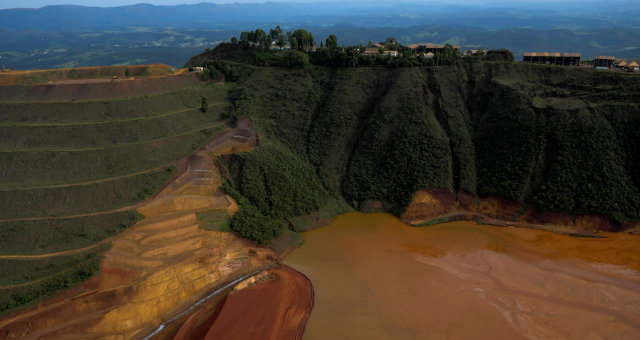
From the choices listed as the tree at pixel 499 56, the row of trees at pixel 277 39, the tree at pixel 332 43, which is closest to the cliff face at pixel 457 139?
the tree at pixel 499 56

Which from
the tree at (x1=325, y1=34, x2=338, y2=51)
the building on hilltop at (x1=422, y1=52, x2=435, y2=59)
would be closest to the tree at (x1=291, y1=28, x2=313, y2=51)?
the tree at (x1=325, y1=34, x2=338, y2=51)

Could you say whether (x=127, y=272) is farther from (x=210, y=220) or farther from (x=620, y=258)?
(x=620, y=258)

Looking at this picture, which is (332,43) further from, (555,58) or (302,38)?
(555,58)

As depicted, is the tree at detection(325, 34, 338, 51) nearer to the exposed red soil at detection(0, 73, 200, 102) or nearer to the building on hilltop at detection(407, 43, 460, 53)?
the building on hilltop at detection(407, 43, 460, 53)

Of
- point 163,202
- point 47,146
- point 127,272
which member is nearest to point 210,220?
point 163,202

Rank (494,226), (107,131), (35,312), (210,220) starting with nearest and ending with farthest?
(35,312) → (210,220) → (494,226) → (107,131)
